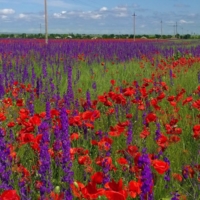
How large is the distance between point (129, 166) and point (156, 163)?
47 cm

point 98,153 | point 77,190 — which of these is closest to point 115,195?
A: point 77,190

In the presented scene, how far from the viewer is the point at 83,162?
1784mm

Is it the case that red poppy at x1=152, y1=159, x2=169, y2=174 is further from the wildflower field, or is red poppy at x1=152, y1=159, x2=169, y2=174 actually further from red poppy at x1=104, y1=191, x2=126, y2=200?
red poppy at x1=104, y1=191, x2=126, y2=200

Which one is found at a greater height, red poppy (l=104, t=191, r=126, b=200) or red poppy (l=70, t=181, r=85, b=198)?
red poppy (l=104, t=191, r=126, b=200)

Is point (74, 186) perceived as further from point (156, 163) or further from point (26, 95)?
point (26, 95)

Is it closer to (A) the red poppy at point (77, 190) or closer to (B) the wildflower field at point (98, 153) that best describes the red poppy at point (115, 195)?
(B) the wildflower field at point (98, 153)

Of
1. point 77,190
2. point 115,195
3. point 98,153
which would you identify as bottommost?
point 98,153

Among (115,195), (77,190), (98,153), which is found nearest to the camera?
(115,195)

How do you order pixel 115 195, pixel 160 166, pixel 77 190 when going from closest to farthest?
pixel 115 195, pixel 77 190, pixel 160 166

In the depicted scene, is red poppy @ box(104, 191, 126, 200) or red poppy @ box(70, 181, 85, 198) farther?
red poppy @ box(70, 181, 85, 198)

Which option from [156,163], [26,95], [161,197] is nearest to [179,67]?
[26,95]

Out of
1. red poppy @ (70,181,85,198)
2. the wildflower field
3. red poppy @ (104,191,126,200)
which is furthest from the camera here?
the wildflower field

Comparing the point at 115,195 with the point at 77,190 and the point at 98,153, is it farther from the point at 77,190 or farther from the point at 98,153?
the point at 98,153

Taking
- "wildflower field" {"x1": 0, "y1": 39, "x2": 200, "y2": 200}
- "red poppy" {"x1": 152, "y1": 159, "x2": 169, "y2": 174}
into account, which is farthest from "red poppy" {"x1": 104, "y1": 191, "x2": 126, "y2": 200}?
"red poppy" {"x1": 152, "y1": 159, "x2": 169, "y2": 174}
